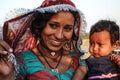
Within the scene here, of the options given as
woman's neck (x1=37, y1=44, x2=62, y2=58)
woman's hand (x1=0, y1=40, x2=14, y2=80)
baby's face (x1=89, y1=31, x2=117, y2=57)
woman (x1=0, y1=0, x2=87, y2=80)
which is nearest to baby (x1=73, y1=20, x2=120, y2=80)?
baby's face (x1=89, y1=31, x2=117, y2=57)

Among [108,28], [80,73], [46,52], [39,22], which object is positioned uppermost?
[39,22]

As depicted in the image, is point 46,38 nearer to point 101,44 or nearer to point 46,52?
point 46,52

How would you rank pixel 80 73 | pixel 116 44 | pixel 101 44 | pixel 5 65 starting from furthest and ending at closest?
pixel 116 44, pixel 101 44, pixel 80 73, pixel 5 65

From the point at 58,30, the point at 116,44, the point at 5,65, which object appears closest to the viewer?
the point at 5,65

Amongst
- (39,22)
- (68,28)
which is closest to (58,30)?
(68,28)

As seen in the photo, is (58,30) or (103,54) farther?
(103,54)

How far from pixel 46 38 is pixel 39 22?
0.89 ft

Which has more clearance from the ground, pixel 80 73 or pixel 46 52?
pixel 46 52

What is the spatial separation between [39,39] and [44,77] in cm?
53

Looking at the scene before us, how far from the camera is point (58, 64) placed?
412cm

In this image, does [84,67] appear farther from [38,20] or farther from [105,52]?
[38,20]

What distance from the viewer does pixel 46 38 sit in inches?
154

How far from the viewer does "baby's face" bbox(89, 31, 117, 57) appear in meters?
4.14

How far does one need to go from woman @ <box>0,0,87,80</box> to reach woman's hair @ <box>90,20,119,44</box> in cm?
16
